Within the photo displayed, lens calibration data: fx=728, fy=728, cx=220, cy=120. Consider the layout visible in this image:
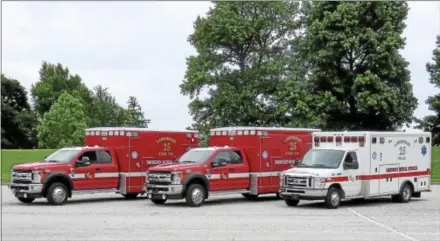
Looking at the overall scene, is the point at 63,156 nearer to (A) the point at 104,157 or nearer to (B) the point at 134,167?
(A) the point at 104,157

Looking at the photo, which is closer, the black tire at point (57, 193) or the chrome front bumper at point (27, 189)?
the chrome front bumper at point (27, 189)

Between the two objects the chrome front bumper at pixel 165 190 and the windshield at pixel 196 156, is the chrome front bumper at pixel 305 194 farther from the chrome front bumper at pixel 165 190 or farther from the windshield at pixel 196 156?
the chrome front bumper at pixel 165 190

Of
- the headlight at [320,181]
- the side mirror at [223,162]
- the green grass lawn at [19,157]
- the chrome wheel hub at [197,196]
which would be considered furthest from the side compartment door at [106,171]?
the green grass lawn at [19,157]

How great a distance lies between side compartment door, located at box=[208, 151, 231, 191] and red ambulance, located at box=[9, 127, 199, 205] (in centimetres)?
314

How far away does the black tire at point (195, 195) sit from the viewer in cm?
2323

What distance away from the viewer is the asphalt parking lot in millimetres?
15531

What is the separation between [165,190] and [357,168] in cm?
628

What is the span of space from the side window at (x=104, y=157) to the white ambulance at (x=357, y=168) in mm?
6183

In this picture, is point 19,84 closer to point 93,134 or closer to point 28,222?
point 93,134

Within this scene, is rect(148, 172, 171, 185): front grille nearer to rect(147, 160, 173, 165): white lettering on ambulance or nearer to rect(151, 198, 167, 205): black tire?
rect(151, 198, 167, 205): black tire

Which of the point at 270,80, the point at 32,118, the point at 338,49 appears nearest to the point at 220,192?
the point at 338,49

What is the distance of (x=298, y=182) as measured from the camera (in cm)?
2302

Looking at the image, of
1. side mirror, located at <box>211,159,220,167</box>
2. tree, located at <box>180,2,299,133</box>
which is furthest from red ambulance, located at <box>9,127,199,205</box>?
tree, located at <box>180,2,299,133</box>

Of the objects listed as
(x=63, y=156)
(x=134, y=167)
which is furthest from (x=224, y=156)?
(x=63, y=156)
